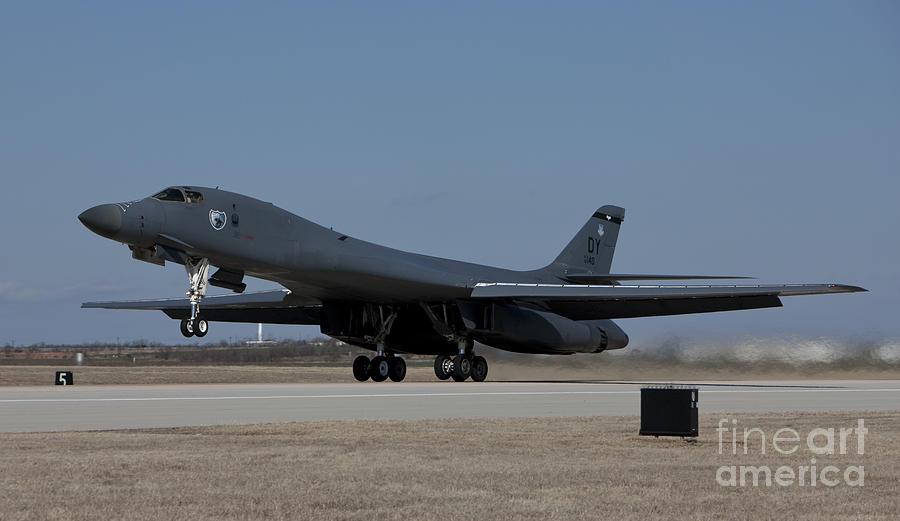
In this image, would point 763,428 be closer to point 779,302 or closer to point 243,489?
point 243,489

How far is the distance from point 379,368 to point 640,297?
22.1 feet

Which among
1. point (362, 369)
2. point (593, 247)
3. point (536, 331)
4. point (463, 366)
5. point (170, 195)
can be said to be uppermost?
point (593, 247)

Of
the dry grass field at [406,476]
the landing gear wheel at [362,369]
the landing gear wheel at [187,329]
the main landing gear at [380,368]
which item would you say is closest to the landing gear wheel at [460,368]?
the main landing gear at [380,368]

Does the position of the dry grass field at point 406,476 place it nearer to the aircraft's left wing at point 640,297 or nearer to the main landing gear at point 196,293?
the main landing gear at point 196,293

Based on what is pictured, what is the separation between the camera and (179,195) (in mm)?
21141

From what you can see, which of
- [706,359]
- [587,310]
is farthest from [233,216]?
[706,359]

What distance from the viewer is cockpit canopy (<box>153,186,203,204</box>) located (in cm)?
2098

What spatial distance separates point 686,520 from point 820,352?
23561 millimetres

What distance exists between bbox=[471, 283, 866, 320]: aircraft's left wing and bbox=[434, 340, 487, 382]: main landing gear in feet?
5.51

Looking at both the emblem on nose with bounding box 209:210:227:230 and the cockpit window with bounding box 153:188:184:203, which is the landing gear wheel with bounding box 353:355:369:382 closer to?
the emblem on nose with bounding box 209:210:227:230

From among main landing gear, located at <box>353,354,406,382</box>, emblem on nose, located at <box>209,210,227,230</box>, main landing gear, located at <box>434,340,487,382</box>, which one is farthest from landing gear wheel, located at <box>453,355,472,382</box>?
emblem on nose, located at <box>209,210,227,230</box>

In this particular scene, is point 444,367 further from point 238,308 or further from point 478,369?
point 238,308

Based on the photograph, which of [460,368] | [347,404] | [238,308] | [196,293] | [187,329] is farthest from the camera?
[238,308]

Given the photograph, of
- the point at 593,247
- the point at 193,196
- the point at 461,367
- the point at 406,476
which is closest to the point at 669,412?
the point at 406,476
